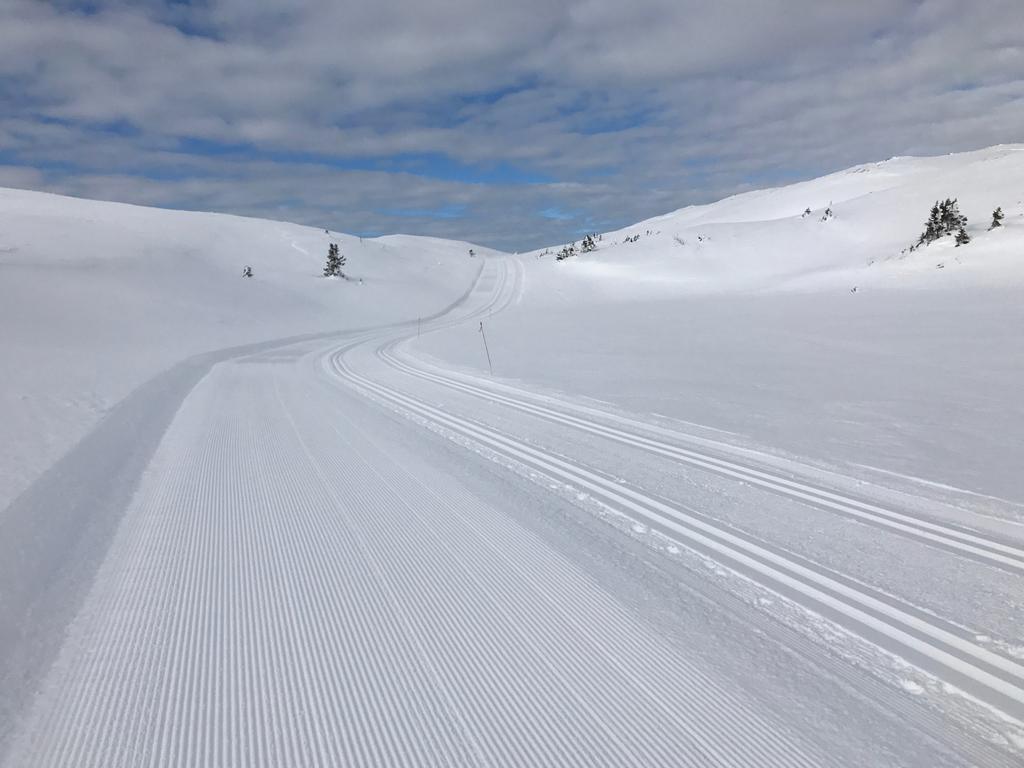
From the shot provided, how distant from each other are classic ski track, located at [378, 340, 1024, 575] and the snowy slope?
6.43 meters

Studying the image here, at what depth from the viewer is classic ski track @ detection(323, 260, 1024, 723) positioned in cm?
317

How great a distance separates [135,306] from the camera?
85.5 ft

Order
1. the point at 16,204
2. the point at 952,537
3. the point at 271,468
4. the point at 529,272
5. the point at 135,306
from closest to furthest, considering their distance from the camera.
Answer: the point at 952,537, the point at 271,468, the point at 135,306, the point at 529,272, the point at 16,204

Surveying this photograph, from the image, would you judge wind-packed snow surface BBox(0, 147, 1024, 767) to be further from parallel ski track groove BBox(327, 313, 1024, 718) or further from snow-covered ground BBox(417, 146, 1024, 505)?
snow-covered ground BBox(417, 146, 1024, 505)

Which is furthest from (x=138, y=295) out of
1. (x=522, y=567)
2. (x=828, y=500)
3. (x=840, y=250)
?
(x=840, y=250)

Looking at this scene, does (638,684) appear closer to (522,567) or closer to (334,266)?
(522,567)

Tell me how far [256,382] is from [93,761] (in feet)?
37.5

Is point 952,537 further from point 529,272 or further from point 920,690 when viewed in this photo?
point 529,272

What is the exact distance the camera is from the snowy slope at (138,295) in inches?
391

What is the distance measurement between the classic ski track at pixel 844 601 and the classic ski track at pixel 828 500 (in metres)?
0.15

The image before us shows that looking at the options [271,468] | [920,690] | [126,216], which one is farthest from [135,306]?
[126,216]

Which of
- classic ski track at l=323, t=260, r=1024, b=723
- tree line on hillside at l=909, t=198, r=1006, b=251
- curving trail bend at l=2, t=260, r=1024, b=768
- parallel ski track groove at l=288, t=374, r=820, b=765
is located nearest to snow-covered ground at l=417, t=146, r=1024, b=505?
tree line on hillside at l=909, t=198, r=1006, b=251

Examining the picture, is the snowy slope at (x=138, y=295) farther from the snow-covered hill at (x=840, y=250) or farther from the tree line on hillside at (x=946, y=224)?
the tree line on hillside at (x=946, y=224)

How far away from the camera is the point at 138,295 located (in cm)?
2830
